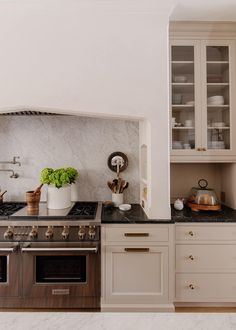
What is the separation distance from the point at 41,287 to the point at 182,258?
1208 mm

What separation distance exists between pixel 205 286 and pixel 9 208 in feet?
6.35

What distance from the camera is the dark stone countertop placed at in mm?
2238

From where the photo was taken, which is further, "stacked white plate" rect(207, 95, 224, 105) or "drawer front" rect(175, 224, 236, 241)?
"stacked white plate" rect(207, 95, 224, 105)

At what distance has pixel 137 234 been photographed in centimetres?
218

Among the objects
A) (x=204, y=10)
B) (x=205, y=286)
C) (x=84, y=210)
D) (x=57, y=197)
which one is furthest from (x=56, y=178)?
(x=204, y=10)

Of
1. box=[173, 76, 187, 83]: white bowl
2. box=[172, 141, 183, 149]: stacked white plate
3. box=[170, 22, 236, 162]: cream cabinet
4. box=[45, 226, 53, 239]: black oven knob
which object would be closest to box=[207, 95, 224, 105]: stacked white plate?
box=[170, 22, 236, 162]: cream cabinet

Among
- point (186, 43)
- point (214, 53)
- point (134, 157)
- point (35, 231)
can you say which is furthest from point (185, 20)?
point (35, 231)

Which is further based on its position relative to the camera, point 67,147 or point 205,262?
point 67,147

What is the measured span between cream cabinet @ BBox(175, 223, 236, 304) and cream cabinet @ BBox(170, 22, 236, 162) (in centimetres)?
69

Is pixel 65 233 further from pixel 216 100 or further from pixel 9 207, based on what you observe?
pixel 216 100

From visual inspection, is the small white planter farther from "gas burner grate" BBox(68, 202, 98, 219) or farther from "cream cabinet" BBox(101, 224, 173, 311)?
"cream cabinet" BBox(101, 224, 173, 311)

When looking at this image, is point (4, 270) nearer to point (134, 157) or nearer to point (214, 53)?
point (134, 157)

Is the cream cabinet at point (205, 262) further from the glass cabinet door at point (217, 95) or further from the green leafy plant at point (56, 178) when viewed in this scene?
the green leafy plant at point (56, 178)

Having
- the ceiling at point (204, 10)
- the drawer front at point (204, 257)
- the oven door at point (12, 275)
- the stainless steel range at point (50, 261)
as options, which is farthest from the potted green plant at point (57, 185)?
the ceiling at point (204, 10)
